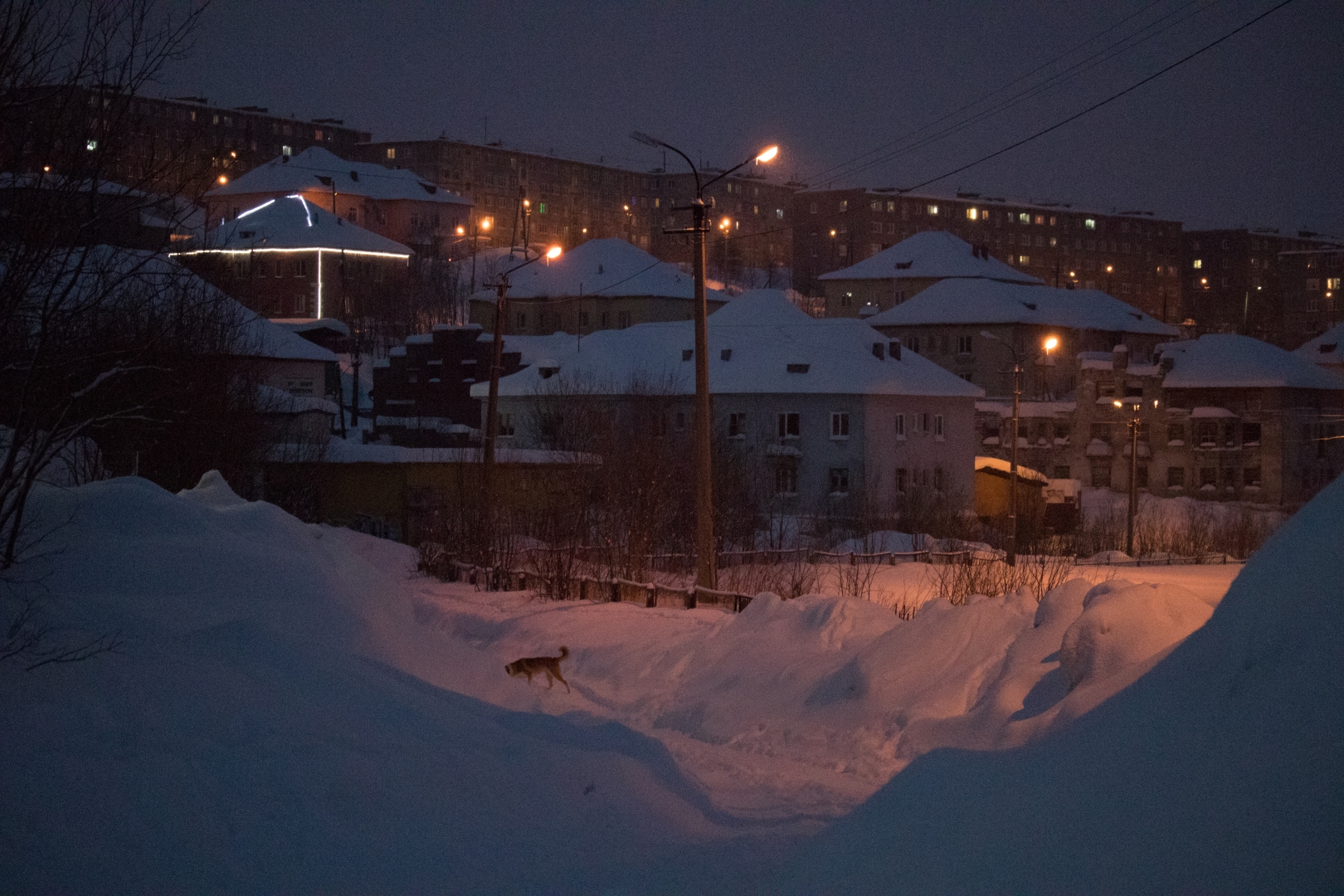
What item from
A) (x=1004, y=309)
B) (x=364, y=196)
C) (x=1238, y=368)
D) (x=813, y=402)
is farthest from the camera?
(x=364, y=196)

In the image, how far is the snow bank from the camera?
20.5ft

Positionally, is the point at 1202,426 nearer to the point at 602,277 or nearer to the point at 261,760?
the point at 602,277

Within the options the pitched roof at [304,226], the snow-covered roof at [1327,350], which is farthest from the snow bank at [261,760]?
the snow-covered roof at [1327,350]

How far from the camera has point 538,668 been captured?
1369 cm

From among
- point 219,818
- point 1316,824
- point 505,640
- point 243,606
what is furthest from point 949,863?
point 505,640

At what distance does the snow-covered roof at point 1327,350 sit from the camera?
239 ft

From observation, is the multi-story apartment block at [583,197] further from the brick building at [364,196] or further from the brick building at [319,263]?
the brick building at [319,263]

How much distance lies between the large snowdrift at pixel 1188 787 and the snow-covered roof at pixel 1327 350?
2911 inches

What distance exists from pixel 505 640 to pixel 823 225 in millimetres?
128916

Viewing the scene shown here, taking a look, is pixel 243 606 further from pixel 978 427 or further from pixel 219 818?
pixel 978 427

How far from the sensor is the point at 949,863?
5219 mm

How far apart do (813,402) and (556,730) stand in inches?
1728

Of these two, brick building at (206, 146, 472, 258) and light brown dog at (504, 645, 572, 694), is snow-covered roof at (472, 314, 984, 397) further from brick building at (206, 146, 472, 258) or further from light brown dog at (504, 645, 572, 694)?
brick building at (206, 146, 472, 258)

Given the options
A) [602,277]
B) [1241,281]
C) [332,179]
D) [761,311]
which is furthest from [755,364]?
[1241,281]
